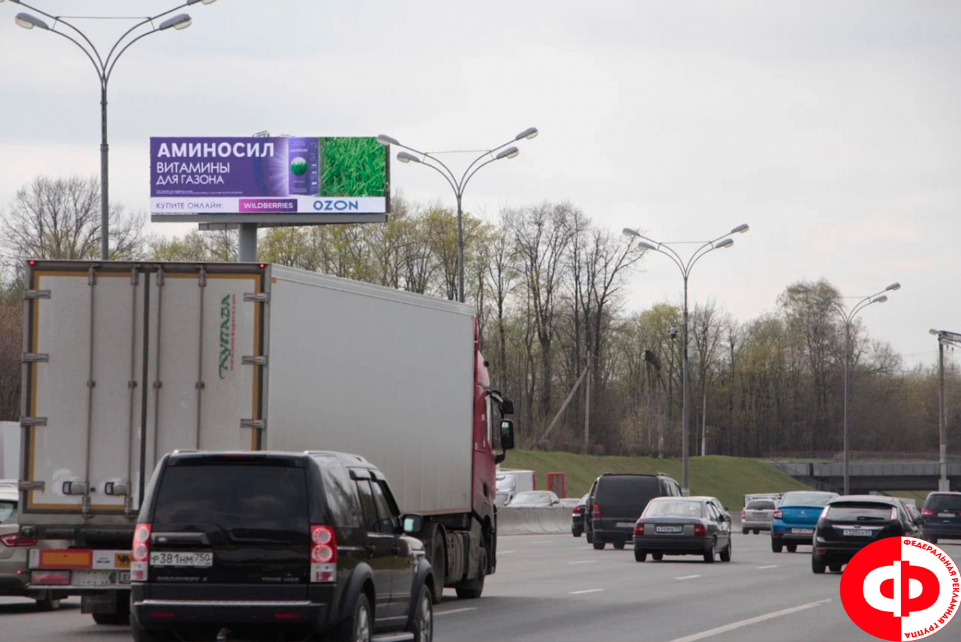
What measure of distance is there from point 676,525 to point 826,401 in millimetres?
88941

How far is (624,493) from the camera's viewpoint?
37844 mm

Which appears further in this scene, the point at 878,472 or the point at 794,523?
the point at 878,472

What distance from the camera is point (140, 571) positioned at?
400 inches

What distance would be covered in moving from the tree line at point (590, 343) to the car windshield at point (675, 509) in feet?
79.8

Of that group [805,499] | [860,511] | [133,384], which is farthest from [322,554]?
[805,499]

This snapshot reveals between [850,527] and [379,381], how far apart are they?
11768 mm

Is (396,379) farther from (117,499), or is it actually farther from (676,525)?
(676,525)

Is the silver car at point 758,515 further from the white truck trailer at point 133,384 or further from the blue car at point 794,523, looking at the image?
the white truck trailer at point 133,384

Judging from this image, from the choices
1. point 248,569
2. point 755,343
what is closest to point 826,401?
point 755,343

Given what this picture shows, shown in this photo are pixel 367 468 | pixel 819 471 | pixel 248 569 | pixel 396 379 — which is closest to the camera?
pixel 248 569

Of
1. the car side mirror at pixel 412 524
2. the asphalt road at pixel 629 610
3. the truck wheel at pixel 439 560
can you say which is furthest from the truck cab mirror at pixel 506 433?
the car side mirror at pixel 412 524

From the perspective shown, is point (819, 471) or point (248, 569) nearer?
point (248, 569)

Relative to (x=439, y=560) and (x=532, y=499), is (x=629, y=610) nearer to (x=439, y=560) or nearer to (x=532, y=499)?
(x=439, y=560)

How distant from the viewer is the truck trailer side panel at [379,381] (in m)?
14.5
